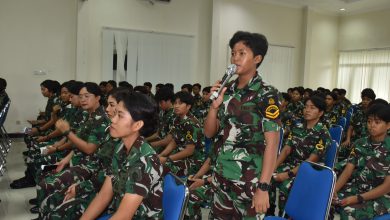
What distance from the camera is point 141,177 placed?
1442mm

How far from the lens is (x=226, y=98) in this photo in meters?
1.75

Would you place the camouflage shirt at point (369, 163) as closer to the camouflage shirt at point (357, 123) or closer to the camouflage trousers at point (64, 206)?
the camouflage trousers at point (64, 206)

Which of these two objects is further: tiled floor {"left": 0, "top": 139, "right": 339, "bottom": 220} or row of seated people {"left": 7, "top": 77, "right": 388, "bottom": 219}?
tiled floor {"left": 0, "top": 139, "right": 339, "bottom": 220}

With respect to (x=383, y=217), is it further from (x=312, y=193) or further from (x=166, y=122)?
(x=166, y=122)

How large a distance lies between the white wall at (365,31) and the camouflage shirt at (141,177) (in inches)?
368

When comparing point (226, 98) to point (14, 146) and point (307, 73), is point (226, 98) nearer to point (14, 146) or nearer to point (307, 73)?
point (14, 146)

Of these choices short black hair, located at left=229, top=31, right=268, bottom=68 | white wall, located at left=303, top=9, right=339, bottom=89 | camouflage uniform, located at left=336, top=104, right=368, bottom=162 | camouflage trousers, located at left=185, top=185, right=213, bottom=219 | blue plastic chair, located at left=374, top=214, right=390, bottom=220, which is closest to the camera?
short black hair, located at left=229, top=31, right=268, bottom=68

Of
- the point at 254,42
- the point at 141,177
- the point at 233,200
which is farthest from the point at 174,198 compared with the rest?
the point at 254,42

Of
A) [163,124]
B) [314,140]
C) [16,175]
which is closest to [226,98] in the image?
[314,140]

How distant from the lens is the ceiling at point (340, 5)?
8992mm

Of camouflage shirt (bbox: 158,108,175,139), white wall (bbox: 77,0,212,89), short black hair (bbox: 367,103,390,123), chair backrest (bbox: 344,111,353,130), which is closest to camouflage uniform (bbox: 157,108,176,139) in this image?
camouflage shirt (bbox: 158,108,175,139)

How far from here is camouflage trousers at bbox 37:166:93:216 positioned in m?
2.36

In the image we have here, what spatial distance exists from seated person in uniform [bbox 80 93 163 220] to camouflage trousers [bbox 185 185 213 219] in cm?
86

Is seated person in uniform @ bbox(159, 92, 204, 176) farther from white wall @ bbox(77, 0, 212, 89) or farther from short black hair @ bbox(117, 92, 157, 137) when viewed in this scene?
white wall @ bbox(77, 0, 212, 89)
